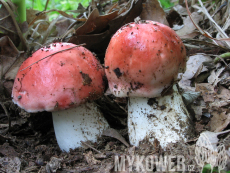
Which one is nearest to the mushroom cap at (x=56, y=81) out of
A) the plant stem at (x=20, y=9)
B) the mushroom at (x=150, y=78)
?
the mushroom at (x=150, y=78)

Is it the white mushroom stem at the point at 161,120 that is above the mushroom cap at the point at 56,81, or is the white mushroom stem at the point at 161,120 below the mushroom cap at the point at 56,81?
below

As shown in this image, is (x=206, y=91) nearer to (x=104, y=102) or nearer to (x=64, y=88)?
(x=104, y=102)

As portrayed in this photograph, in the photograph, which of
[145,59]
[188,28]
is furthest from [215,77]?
[145,59]

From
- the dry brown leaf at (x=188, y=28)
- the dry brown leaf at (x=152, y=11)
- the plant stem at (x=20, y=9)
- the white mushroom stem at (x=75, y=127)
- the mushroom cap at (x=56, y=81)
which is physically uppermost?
the plant stem at (x=20, y=9)

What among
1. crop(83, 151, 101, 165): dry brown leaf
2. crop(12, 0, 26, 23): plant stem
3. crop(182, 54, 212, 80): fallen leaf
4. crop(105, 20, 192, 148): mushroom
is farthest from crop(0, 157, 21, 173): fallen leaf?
crop(182, 54, 212, 80): fallen leaf

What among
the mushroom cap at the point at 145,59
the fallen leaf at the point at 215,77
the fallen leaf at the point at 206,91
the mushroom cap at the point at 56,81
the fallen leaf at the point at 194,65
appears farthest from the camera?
the fallen leaf at the point at 194,65

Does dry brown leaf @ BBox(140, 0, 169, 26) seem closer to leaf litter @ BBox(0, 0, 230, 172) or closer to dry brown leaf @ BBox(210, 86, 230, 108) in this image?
leaf litter @ BBox(0, 0, 230, 172)

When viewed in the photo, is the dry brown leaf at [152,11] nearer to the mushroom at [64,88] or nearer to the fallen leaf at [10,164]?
the mushroom at [64,88]

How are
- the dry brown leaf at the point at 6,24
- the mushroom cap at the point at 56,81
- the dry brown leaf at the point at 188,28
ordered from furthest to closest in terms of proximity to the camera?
the dry brown leaf at the point at 188,28 < the dry brown leaf at the point at 6,24 < the mushroom cap at the point at 56,81

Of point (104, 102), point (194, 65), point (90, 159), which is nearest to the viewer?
point (90, 159)
